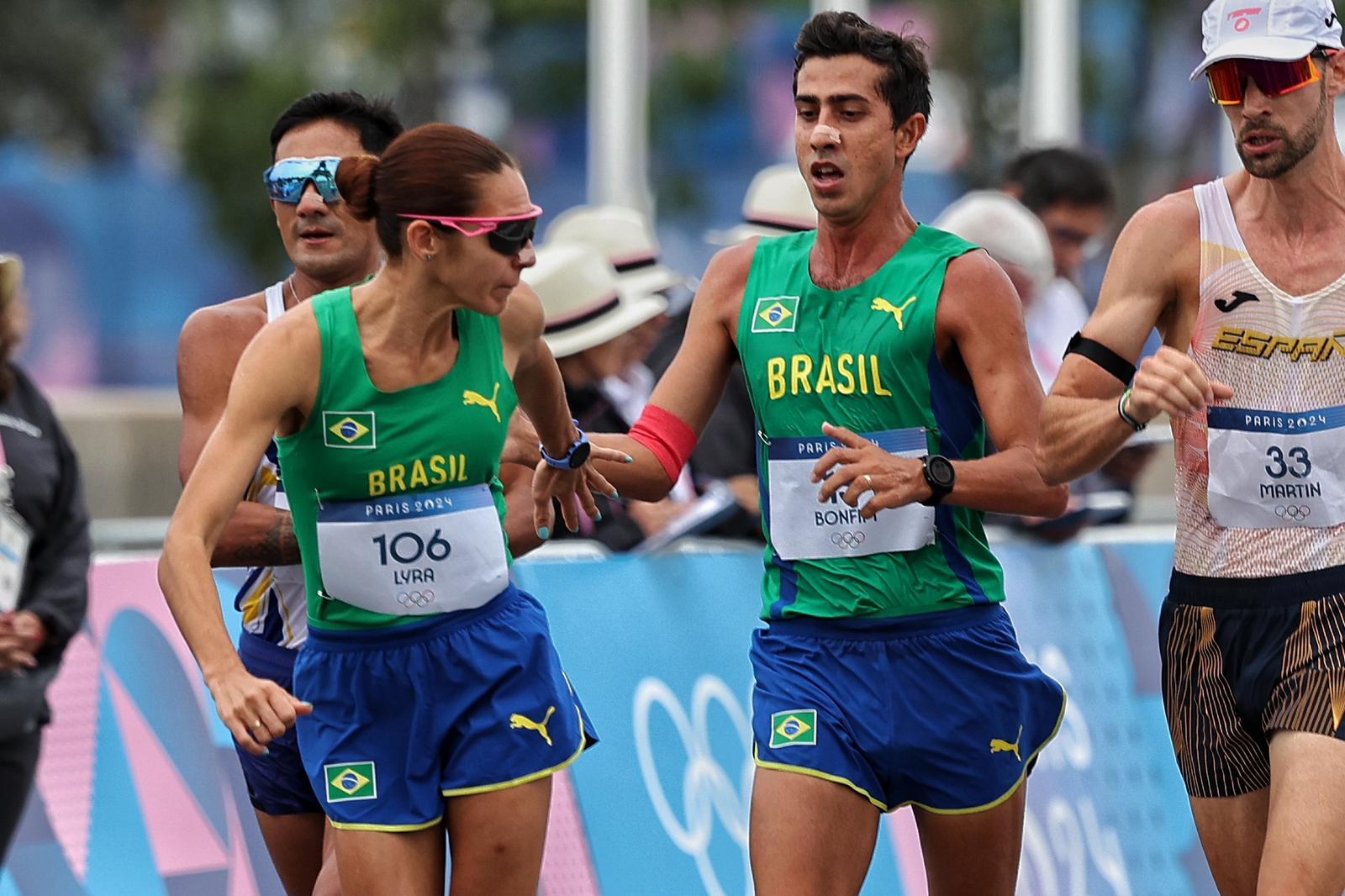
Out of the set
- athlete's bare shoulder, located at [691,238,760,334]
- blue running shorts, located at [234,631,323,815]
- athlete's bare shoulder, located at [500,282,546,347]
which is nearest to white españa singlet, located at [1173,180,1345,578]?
athlete's bare shoulder, located at [691,238,760,334]

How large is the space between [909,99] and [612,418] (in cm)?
233

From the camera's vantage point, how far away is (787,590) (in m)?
5.50

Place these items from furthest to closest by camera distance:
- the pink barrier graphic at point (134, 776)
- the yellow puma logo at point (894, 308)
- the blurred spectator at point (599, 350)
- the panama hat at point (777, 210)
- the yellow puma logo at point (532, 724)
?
the panama hat at point (777, 210) → the blurred spectator at point (599, 350) → the pink barrier graphic at point (134, 776) → the yellow puma logo at point (894, 308) → the yellow puma logo at point (532, 724)

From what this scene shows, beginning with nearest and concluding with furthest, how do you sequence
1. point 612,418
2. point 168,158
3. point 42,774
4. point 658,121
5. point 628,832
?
point 42,774 → point 628,832 → point 612,418 → point 658,121 → point 168,158

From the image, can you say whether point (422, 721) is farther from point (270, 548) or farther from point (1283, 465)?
point (1283, 465)

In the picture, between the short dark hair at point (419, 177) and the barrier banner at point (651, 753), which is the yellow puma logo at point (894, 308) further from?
the barrier banner at point (651, 753)

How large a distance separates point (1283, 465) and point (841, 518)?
103 centimetres

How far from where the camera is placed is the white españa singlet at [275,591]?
5695mm

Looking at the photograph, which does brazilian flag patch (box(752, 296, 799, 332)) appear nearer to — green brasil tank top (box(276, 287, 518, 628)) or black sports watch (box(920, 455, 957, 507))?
black sports watch (box(920, 455, 957, 507))

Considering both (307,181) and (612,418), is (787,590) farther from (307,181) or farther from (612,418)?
(612,418)

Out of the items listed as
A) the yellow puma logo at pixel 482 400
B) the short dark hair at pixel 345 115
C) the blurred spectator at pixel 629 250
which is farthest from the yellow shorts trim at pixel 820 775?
the blurred spectator at pixel 629 250

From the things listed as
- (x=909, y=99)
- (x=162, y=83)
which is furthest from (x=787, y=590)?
(x=162, y=83)

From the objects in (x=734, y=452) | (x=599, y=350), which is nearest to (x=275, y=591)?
(x=599, y=350)

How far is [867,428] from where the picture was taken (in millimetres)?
5426
